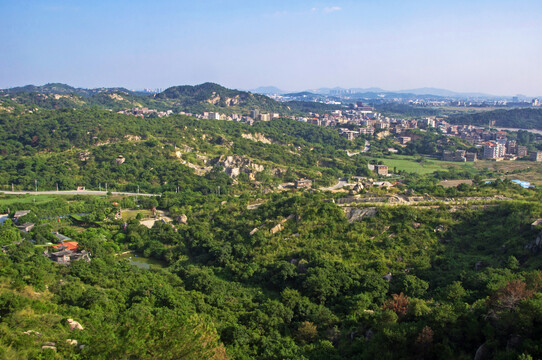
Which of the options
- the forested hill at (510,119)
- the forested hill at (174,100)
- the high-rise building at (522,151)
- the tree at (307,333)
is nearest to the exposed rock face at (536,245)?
the tree at (307,333)

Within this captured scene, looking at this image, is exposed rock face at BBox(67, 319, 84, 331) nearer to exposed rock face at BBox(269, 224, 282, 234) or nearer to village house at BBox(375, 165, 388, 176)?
exposed rock face at BBox(269, 224, 282, 234)

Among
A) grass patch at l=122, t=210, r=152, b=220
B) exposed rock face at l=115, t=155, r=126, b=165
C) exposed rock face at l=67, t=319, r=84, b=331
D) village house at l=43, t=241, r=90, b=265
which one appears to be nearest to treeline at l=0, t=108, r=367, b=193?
exposed rock face at l=115, t=155, r=126, b=165

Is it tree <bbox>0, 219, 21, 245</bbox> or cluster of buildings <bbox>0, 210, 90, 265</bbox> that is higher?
tree <bbox>0, 219, 21, 245</bbox>

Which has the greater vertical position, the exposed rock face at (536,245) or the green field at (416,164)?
the exposed rock face at (536,245)

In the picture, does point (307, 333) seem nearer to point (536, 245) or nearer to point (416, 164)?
point (536, 245)

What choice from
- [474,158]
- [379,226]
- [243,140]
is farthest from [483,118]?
[379,226]

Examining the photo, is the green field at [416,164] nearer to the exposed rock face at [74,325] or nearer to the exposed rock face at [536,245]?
the exposed rock face at [536,245]

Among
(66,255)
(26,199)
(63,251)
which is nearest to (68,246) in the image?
(63,251)

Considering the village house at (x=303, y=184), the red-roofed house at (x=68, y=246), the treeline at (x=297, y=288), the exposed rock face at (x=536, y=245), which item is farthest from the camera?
the village house at (x=303, y=184)
